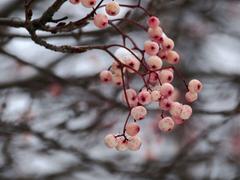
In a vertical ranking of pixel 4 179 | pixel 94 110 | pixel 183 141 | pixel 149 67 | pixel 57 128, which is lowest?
pixel 149 67

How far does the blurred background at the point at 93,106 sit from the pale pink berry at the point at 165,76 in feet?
2.97

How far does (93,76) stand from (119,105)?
533 millimetres

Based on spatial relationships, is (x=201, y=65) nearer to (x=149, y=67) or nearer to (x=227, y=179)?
(x=227, y=179)

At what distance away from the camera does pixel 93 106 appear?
164 inches

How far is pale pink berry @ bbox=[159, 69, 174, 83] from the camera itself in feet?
5.89

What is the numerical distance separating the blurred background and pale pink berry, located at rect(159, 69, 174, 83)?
905 millimetres

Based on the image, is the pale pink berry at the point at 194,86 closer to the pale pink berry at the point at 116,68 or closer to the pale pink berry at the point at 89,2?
the pale pink berry at the point at 116,68

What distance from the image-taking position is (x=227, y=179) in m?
4.27

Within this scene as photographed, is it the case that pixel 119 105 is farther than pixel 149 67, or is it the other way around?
pixel 119 105

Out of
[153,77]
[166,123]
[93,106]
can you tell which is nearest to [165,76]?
[153,77]

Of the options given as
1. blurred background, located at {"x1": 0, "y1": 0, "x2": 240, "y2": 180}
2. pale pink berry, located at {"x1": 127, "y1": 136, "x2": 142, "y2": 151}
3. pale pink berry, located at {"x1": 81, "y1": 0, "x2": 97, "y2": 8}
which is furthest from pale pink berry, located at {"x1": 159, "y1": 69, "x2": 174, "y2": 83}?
blurred background, located at {"x1": 0, "y1": 0, "x2": 240, "y2": 180}

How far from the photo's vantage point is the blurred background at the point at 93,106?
3.55 meters

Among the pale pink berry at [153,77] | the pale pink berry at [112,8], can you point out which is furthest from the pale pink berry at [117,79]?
the pale pink berry at [112,8]

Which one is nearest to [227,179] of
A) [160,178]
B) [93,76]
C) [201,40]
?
[160,178]
